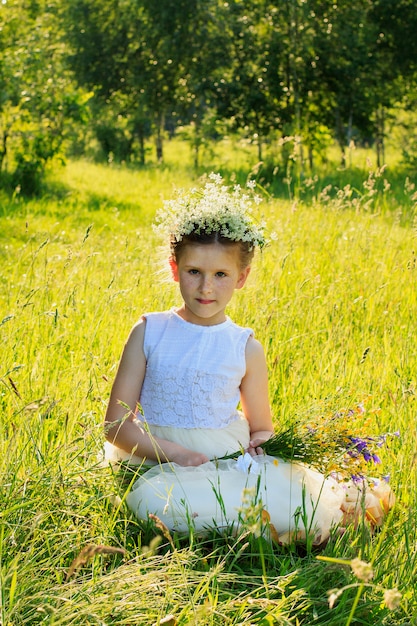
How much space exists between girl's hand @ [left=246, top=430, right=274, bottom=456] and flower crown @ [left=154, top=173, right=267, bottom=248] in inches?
27.9

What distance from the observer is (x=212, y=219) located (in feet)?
9.67

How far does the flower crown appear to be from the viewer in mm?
2938

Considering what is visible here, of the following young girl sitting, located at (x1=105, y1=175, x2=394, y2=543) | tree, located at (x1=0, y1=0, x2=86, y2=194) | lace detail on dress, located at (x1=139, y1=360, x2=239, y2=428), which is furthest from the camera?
tree, located at (x1=0, y1=0, x2=86, y2=194)

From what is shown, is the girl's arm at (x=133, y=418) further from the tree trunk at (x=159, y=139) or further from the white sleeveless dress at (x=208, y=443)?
the tree trunk at (x=159, y=139)

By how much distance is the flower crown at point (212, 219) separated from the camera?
9.64 ft

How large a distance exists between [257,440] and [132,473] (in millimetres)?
488

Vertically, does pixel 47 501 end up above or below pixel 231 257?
below

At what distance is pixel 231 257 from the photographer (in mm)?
2971

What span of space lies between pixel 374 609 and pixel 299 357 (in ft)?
6.07

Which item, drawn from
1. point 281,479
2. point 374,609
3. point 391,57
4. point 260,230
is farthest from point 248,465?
point 391,57

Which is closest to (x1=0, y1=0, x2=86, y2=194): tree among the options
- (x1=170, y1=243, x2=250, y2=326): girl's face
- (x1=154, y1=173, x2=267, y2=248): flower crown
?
(x1=154, y1=173, x2=267, y2=248): flower crown

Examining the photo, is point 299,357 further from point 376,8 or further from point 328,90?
point 376,8

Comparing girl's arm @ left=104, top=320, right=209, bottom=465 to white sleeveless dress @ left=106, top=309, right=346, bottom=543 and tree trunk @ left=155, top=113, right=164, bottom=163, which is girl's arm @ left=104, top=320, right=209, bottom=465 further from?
tree trunk @ left=155, top=113, right=164, bottom=163

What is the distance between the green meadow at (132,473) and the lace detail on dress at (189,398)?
0.26 meters
